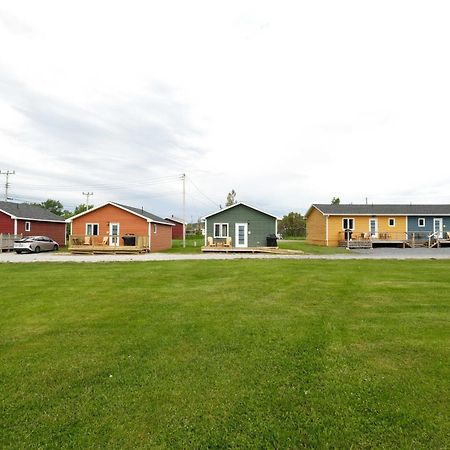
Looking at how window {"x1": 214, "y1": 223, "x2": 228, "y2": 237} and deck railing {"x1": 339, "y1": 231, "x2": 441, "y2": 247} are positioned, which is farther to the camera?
deck railing {"x1": 339, "y1": 231, "x2": 441, "y2": 247}

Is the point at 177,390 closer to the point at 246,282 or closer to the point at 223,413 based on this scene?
the point at 223,413

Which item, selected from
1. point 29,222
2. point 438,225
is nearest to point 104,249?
point 29,222

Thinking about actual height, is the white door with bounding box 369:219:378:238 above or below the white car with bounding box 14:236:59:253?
above

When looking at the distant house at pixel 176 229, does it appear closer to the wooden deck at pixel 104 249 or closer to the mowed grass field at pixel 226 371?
the wooden deck at pixel 104 249

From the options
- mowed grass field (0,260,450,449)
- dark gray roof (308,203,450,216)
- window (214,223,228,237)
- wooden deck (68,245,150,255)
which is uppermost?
dark gray roof (308,203,450,216)

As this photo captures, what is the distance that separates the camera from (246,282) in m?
11.2

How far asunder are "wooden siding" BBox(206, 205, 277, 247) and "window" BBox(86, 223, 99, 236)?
11.2 m

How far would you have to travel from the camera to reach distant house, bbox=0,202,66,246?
3372 cm

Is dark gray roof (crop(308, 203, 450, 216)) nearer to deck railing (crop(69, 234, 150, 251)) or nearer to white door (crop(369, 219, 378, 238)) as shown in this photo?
white door (crop(369, 219, 378, 238))

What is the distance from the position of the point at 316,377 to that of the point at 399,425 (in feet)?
3.75

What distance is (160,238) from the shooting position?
3403cm

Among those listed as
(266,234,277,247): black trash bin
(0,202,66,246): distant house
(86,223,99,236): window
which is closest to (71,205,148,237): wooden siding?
(86,223,99,236): window

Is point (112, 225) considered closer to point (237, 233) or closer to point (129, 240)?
point (129, 240)

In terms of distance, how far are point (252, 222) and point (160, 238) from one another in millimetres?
9541
